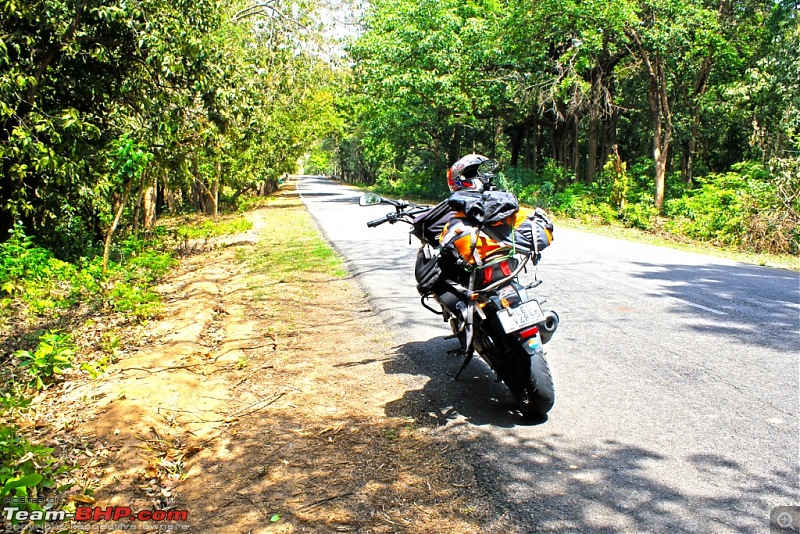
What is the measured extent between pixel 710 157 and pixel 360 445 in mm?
25344

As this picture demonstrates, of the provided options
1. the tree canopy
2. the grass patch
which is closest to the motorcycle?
the grass patch

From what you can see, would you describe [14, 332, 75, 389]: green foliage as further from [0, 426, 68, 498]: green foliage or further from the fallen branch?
the fallen branch

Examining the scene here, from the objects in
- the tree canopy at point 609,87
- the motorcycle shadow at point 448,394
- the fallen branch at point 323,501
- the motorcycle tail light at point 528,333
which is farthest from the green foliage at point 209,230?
the fallen branch at point 323,501

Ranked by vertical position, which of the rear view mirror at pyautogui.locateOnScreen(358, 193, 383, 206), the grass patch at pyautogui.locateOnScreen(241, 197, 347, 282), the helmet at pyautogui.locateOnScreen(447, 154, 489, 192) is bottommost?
the grass patch at pyautogui.locateOnScreen(241, 197, 347, 282)

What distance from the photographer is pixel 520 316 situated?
4055mm

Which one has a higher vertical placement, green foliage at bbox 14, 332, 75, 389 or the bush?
the bush

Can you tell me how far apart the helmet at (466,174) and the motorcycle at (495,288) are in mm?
245

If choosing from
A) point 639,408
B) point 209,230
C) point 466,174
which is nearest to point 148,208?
point 209,230

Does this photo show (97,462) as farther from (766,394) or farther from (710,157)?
(710,157)

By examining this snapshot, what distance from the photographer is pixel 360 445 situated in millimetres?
4035

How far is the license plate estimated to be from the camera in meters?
4.02

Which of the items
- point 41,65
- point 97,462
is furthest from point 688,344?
point 41,65

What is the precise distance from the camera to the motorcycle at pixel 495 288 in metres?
4.07

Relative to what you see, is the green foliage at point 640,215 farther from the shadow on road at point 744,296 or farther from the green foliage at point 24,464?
the green foliage at point 24,464
